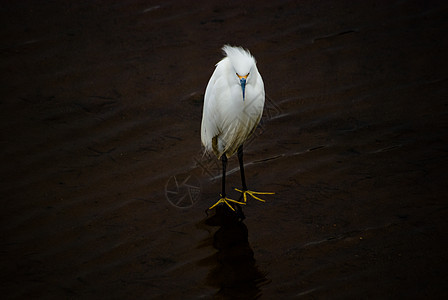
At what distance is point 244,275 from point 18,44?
2915mm

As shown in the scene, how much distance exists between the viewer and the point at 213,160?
10.8 ft

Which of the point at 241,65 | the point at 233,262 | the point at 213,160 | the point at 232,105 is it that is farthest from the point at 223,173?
the point at 241,65

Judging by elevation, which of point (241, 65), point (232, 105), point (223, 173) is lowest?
point (223, 173)

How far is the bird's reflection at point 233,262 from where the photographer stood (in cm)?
245

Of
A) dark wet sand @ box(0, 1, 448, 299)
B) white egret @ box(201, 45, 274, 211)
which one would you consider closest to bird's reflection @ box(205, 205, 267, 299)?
dark wet sand @ box(0, 1, 448, 299)

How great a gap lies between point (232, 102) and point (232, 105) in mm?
18

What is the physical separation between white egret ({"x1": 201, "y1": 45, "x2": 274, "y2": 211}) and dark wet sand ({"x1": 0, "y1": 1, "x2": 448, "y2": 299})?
0.89 ft

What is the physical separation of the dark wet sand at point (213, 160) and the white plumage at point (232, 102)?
37 centimetres

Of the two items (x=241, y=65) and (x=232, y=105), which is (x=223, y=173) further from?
(x=241, y=65)

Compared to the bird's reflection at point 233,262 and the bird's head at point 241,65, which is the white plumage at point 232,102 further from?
the bird's reflection at point 233,262

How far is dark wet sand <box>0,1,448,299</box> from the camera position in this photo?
8.35 ft

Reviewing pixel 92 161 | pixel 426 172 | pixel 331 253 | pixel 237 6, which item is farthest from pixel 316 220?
pixel 237 6

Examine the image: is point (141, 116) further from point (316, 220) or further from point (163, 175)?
point (316, 220)

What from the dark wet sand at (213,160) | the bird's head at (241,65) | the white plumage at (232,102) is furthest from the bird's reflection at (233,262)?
the bird's head at (241,65)
